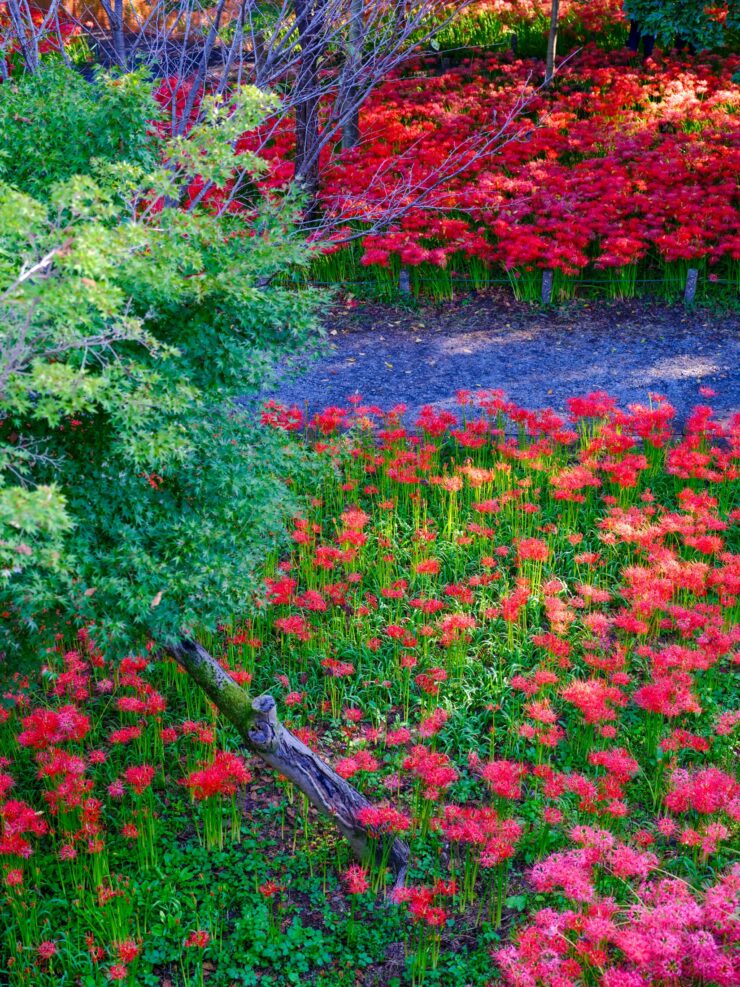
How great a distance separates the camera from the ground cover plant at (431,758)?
3.76 metres

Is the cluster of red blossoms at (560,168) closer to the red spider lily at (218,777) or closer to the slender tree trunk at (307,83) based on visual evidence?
the slender tree trunk at (307,83)

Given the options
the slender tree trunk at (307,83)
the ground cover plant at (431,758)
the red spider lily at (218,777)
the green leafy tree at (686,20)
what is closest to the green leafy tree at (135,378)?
the red spider lily at (218,777)

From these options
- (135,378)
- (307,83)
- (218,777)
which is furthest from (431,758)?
(307,83)

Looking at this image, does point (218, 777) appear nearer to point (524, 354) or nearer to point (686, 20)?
point (524, 354)

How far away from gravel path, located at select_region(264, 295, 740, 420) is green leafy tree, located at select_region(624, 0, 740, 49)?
6.40m

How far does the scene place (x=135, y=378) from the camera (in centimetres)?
304

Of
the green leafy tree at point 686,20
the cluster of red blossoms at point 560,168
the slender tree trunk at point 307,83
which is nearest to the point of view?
the slender tree trunk at point 307,83

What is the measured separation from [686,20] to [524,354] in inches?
318

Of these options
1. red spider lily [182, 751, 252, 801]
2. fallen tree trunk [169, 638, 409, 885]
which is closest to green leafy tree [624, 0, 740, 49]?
fallen tree trunk [169, 638, 409, 885]

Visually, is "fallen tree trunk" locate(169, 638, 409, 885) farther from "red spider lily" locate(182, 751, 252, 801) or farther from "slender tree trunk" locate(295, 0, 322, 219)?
"slender tree trunk" locate(295, 0, 322, 219)

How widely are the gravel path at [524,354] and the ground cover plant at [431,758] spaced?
175cm

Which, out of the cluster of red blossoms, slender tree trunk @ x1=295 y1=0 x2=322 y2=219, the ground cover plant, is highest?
slender tree trunk @ x1=295 y1=0 x2=322 y2=219

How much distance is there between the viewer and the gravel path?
8402mm

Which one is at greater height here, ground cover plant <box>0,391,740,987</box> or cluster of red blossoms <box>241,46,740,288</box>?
cluster of red blossoms <box>241,46,740,288</box>
